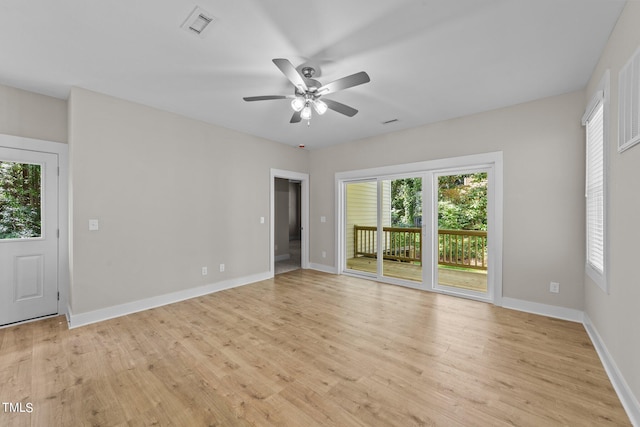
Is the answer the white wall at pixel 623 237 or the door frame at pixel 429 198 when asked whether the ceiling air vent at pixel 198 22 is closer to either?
the white wall at pixel 623 237

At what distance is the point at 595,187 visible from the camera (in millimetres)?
2699

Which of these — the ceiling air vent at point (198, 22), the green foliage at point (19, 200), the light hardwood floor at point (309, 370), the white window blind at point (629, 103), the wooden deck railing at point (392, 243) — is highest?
the ceiling air vent at point (198, 22)

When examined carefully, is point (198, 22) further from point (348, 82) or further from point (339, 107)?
point (339, 107)

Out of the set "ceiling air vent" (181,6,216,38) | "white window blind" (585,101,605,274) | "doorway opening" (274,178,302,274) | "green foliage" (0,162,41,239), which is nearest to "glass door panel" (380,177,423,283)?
"white window blind" (585,101,605,274)

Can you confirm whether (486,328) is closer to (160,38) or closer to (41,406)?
(41,406)

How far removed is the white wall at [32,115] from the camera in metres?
3.00

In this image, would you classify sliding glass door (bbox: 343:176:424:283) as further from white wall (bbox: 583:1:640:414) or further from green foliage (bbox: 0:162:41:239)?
green foliage (bbox: 0:162:41:239)

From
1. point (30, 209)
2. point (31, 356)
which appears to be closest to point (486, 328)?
point (31, 356)

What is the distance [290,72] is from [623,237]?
283 centimetres

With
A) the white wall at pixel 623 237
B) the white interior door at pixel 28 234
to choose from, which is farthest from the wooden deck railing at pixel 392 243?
the white interior door at pixel 28 234

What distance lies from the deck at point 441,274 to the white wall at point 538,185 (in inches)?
28.4

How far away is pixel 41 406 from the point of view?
1.81m

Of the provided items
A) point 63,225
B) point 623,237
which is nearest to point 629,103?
point 623,237

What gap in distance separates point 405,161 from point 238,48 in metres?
3.25
